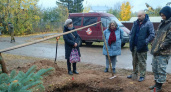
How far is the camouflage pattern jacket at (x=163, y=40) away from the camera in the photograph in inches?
154

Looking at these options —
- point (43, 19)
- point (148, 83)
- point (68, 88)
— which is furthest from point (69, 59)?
point (43, 19)

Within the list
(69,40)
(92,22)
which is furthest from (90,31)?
(69,40)

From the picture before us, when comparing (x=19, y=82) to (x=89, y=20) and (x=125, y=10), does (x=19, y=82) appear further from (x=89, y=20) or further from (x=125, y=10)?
(x=125, y=10)

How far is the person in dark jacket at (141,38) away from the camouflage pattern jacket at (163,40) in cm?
37

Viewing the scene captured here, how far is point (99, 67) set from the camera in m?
6.71

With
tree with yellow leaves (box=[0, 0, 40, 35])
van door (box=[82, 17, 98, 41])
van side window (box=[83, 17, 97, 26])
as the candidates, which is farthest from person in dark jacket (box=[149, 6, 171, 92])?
tree with yellow leaves (box=[0, 0, 40, 35])

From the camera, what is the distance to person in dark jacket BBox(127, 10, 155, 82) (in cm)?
452

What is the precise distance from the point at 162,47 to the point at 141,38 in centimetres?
70

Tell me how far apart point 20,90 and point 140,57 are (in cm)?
353

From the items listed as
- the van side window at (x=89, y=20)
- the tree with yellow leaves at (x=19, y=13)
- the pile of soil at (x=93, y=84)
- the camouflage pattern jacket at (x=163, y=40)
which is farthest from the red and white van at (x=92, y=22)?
the tree with yellow leaves at (x=19, y=13)

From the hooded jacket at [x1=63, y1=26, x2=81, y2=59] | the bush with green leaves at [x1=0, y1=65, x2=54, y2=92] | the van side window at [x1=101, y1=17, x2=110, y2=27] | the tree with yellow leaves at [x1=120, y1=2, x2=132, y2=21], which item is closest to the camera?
the bush with green leaves at [x1=0, y1=65, x2=54, y2=92]

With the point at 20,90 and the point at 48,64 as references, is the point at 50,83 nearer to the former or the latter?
the point at 48,64

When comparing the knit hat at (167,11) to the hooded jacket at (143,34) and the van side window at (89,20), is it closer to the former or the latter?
the hooded jacket at (143,34)

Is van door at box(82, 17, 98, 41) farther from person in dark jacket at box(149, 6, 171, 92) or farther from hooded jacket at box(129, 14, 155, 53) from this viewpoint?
person in dark jacket at box(149, 6, 171, 92)
